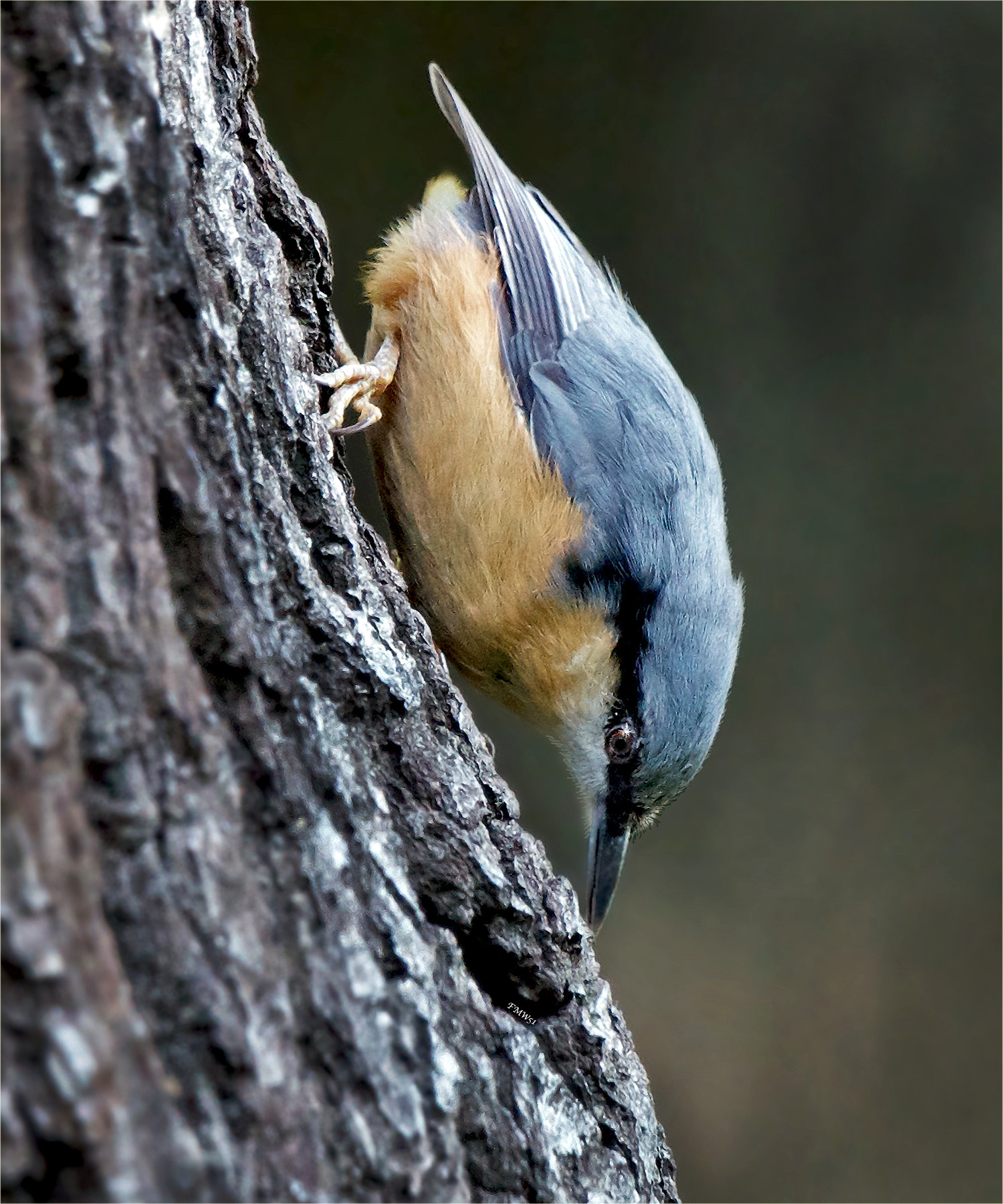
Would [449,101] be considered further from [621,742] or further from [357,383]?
[621,742]

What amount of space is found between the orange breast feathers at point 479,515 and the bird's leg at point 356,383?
35 millimetres

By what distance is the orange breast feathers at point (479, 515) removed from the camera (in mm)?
1909

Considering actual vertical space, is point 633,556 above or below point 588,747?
above

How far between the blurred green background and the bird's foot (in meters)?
1.39

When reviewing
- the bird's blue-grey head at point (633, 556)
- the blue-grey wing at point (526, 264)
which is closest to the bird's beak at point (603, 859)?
the bird's blue-grey head at point (633, 556)

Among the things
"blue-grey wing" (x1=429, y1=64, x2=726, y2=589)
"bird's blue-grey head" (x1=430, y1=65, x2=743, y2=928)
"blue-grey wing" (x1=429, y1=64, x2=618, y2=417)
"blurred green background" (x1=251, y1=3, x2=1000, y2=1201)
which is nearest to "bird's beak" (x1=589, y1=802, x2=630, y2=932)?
"bird's blue-grey head" (x1=430, y1=65, x2=743, y2=928)

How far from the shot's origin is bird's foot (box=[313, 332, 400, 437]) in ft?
5.21

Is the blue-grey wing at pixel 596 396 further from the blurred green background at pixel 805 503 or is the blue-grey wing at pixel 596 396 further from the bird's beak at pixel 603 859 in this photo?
the blurred green background at pixel 805 503

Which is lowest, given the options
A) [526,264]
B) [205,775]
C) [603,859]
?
[205,775]

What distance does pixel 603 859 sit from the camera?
2062 mm

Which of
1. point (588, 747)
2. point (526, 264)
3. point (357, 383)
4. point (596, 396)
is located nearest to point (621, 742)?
point (588, 747)

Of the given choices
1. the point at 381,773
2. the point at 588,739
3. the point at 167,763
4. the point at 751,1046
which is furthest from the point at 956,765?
the point at 167,763

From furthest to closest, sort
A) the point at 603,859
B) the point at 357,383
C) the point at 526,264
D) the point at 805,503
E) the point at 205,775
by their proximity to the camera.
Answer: the point at 805,503, the point at 526,264, the point at 603,859, the point at 357,383, the point at 205,775

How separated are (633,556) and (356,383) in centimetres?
56
